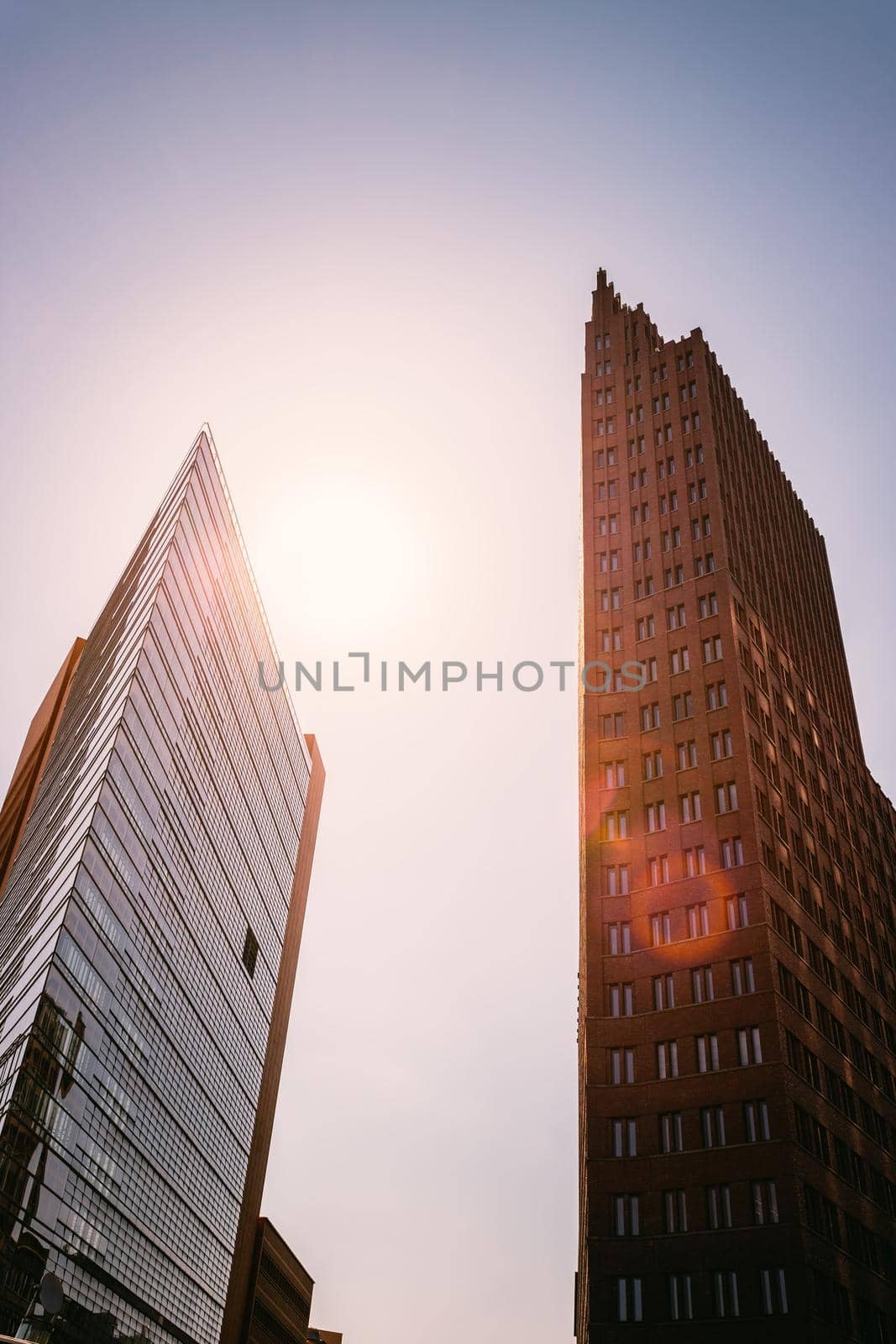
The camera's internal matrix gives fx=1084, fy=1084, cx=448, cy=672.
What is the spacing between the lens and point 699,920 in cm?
7025

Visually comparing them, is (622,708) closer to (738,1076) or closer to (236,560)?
(738,1076)

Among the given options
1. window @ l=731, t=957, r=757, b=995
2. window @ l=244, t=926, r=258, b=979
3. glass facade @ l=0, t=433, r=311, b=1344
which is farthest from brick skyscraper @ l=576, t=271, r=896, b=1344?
window @ l=244, t=926, r=258, b=979

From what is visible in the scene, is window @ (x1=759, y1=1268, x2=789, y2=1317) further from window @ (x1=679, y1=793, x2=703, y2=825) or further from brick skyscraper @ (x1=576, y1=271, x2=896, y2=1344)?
window @ (x1=679, y1=793, x2=703, y2=825)

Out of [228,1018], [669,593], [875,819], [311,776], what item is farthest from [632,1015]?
[311,776]

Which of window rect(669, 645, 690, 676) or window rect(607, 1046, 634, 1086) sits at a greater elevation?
window rect(669, 645, 690, 676)

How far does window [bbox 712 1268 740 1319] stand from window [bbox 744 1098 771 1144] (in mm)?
6825

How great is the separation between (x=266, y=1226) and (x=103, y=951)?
73.1m

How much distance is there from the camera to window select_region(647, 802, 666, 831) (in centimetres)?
7600

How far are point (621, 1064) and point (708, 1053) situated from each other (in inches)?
217

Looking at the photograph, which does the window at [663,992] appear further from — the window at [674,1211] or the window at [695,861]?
the window at [674,1211]

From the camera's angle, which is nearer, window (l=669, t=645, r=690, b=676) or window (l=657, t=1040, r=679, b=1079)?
window (l=657, t=1040, r=679, b=1079)

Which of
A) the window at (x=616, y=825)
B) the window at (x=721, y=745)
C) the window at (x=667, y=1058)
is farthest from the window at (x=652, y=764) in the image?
the window at (x=667, y=1058)

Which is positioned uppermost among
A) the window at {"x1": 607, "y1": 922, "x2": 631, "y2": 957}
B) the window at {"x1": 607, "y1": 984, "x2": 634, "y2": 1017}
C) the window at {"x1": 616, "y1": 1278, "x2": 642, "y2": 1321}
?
the window at {"x1": 607, "y1": 922, "x2": 631, "y2": 957}

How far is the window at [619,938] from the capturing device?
2822 inches
